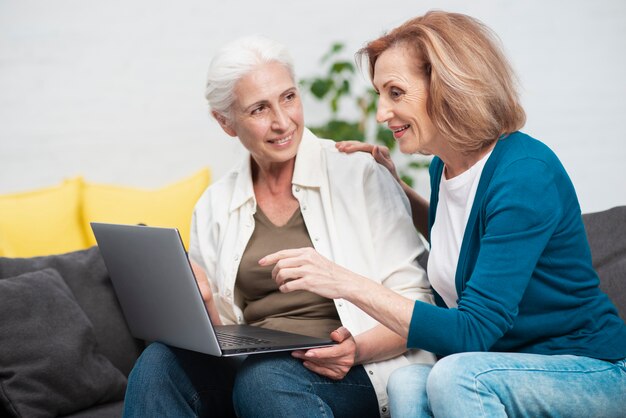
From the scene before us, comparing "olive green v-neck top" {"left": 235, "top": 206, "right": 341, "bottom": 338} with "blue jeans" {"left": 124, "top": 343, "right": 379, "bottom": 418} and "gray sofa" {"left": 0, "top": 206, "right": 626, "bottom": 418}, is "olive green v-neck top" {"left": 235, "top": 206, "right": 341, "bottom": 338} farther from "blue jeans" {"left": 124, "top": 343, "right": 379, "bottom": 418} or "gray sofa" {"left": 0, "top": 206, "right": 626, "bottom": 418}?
"gray sofa" {"left": 0, "top": 206, "right": 626, "bottom": 418}

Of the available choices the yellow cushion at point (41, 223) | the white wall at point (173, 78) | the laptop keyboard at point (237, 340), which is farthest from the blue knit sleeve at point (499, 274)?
the white wall at point (173, 78)

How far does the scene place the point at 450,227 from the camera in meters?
1.60

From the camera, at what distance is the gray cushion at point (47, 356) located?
1.88 meters

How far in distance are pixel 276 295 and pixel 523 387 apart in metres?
0.75

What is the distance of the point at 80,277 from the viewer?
2.21m

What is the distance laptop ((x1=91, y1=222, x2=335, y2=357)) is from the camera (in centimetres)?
147

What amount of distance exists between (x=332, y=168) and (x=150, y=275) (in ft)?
1.88

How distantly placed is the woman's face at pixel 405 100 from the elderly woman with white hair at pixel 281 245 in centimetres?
33

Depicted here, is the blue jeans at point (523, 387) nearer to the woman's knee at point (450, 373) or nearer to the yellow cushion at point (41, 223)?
the woman's knee at point (450, 373)

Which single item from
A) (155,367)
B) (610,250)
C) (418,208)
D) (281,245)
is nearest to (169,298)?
(155,367)

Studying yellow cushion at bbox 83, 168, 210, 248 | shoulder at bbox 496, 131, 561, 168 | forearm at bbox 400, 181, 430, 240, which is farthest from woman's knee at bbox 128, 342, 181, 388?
yellow cushion at bbox 83, 168, 210, 248

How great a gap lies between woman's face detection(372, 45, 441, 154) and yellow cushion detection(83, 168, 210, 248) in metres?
1.22

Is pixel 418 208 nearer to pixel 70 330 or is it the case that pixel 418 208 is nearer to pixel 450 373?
pixel 450 373

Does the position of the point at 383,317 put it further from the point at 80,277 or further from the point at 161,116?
the point at 161,116
